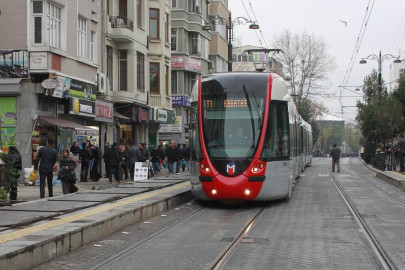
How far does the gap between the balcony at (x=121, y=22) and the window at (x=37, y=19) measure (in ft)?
28.3

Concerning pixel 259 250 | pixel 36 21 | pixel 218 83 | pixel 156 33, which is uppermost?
pixel 156 33

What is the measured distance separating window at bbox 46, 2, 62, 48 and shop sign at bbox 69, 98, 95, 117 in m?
2.37

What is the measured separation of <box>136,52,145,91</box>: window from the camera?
110ft

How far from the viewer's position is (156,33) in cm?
3709

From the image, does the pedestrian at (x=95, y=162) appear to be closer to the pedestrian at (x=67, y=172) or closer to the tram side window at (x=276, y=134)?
the pedestrian at (x=67, y=172)

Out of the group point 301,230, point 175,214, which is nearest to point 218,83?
point 175,214

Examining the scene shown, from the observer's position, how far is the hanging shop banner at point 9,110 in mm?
21766

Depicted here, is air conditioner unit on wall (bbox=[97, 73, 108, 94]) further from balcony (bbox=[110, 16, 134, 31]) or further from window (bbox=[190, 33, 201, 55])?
window (bbox=[190, 33, 201, 55])

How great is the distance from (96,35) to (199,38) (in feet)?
65.1

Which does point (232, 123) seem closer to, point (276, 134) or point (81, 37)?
point (276, 134)

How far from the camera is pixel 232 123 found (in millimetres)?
14320

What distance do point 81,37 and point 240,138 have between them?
45.2 feet

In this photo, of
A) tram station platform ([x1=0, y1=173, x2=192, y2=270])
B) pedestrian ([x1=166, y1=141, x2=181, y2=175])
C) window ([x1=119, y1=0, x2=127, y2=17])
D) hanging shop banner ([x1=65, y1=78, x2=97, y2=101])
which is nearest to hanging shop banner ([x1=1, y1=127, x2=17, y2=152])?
hanging shop banner ([x1=65, y1=78, x2=97, y2=101])

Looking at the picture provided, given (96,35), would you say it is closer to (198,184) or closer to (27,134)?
(27,134)
